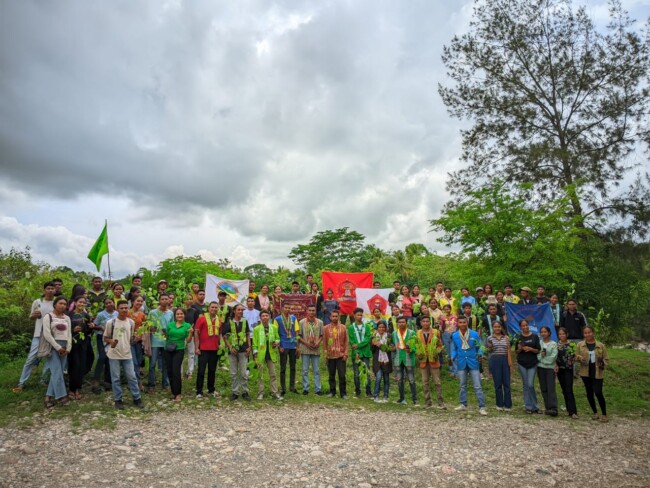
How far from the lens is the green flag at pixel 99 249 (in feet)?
39.2

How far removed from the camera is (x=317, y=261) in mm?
43969

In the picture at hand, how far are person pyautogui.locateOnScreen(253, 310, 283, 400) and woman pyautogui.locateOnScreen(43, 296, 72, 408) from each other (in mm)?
3762

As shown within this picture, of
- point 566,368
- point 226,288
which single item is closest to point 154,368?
point 226,288

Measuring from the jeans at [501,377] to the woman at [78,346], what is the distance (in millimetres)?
8853

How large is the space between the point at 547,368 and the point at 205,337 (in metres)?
7.63

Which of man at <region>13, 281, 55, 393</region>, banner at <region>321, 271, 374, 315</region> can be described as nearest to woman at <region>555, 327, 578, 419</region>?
banner at <region>321, 271, 374, 315</region>

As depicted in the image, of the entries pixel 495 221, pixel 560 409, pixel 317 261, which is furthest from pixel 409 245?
pixel 560 409

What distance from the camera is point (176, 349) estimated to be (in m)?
9.80

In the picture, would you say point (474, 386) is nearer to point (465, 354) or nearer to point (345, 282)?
point (465, 354)

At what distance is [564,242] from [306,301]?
902 cm

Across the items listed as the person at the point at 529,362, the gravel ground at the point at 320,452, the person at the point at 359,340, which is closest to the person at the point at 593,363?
the gravel ground at the point at 320,452

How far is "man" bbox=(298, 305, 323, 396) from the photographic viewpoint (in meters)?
11.0

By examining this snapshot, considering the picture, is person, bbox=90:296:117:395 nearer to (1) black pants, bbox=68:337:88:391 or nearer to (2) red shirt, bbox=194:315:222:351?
(1) black pants, bbox=68:337:88:391

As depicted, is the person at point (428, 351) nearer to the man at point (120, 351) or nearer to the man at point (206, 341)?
the man at point (206, 341)
